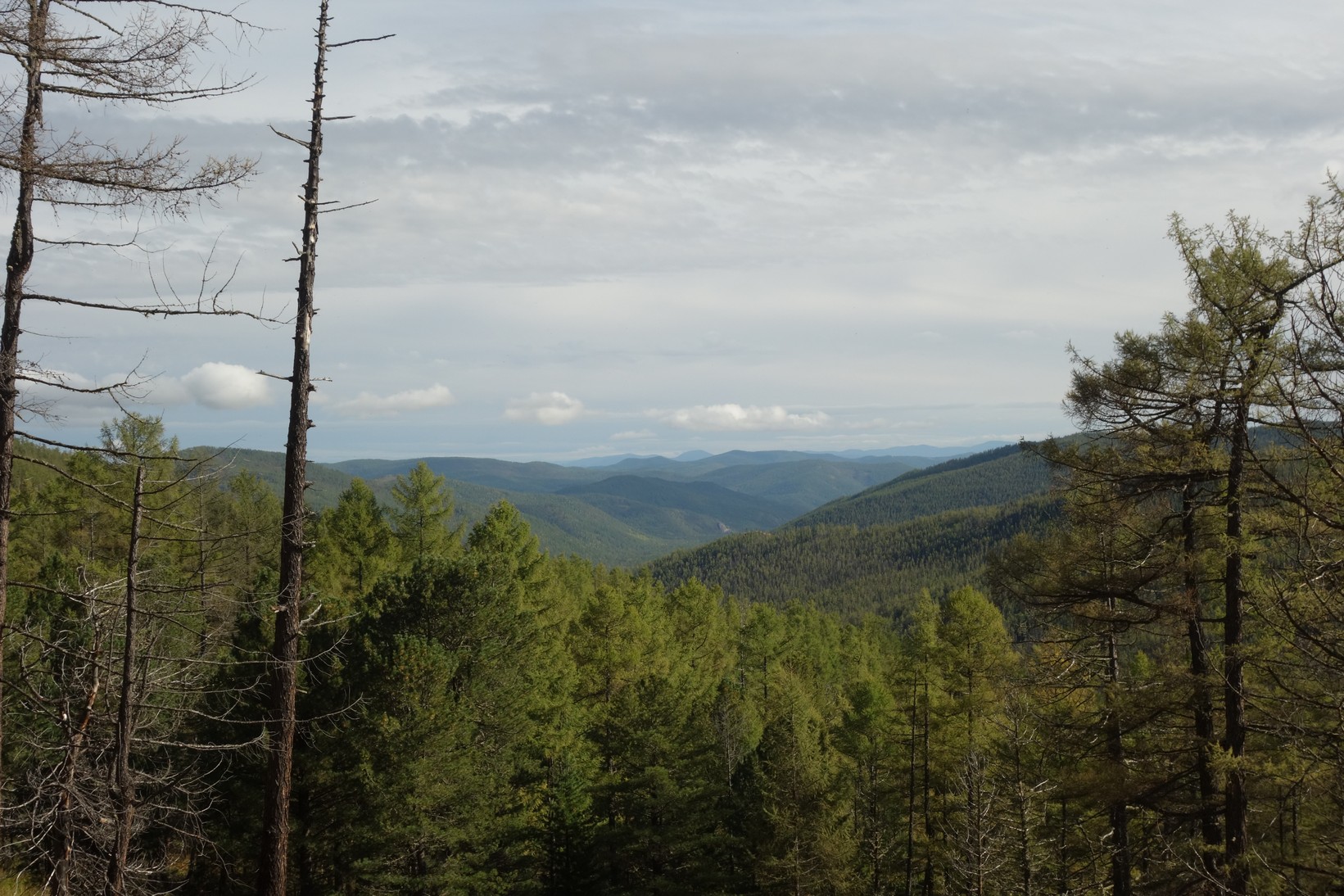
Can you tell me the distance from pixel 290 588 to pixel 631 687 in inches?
635

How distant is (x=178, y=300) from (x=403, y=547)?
2537 centimetres

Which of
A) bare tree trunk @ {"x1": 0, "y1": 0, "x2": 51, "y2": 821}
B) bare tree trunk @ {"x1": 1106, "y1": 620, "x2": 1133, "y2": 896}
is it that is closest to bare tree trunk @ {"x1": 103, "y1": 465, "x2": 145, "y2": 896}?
bare tree trunk @ {"x1": 0, "y1": 0, "x2": 51, "y2": 821}

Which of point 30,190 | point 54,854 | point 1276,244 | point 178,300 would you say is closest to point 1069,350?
point 1276,244

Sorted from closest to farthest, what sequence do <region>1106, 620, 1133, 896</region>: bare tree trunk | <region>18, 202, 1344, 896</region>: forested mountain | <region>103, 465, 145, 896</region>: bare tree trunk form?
<region>103, 465, 145, 896</region>: bare tree trunk, <region>18, 202, 1344, 896</region>: forested mountain, <region>1106, 620, 1133, 896</region>: bare tree trunk

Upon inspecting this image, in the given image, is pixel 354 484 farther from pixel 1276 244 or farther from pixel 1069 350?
pixel 1276 244

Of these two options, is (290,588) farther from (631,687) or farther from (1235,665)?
(631,687)

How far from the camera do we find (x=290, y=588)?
26.7 feet

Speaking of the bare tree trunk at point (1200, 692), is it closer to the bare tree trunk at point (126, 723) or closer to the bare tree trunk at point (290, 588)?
the bare tree trunk at point (290, 588)

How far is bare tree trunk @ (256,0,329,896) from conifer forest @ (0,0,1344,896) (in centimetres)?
4

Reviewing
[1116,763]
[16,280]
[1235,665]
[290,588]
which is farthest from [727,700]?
[16,280]

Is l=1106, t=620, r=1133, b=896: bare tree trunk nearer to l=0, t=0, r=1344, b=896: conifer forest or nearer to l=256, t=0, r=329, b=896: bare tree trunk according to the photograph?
l=0, t=0, r=1344, b=896: conifer forest

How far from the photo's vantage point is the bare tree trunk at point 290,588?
26.8ft

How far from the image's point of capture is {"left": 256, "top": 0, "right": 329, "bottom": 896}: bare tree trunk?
322 inches

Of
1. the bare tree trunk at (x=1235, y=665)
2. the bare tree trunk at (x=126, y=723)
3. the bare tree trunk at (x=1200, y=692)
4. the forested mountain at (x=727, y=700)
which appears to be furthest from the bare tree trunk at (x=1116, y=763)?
the bare tree trunk at (x=126, y=723)
